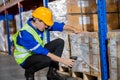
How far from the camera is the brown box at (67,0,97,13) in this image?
4.66m

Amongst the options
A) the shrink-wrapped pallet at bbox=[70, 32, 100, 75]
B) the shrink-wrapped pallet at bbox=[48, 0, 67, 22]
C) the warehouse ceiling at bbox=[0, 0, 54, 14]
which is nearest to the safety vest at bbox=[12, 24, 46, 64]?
the shrink-wrapped pallet at bbox=[70, 32, 100, 75]

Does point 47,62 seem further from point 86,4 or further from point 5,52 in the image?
point 5,52

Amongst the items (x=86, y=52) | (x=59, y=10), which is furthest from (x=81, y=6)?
(x=86, y=52)

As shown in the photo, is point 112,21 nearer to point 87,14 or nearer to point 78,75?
→ point 87,14

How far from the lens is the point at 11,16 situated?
10555mm

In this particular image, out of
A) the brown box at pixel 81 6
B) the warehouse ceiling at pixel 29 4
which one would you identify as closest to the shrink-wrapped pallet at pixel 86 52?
the brown box at pixel 81 6

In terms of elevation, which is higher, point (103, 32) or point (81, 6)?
point (81, 6)

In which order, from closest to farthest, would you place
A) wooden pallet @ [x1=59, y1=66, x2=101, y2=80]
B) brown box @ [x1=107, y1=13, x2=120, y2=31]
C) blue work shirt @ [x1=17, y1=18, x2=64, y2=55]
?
1. blue work shirt @ [x1=17, y1=18, x2=64, y2=55]
2. wooden pallet @ [x1=59, y1=66, x2=101, y2=80]
3. brown box @ [x1=107, y1=13, x2=120, y2=31]

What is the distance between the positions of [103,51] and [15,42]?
1150 millimetres

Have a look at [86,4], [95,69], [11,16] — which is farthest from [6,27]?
[95,69]

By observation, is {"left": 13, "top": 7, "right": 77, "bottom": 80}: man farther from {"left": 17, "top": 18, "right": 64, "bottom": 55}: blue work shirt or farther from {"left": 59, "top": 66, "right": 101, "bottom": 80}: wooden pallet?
{"left": 59, "top": 66, "right": 101, "bottom": 80}: wooden pallet

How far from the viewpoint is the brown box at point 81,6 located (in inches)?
183

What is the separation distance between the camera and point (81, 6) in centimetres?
471

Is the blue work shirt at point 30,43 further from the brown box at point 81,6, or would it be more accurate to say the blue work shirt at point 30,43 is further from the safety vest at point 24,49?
the brown box at point 81,6
